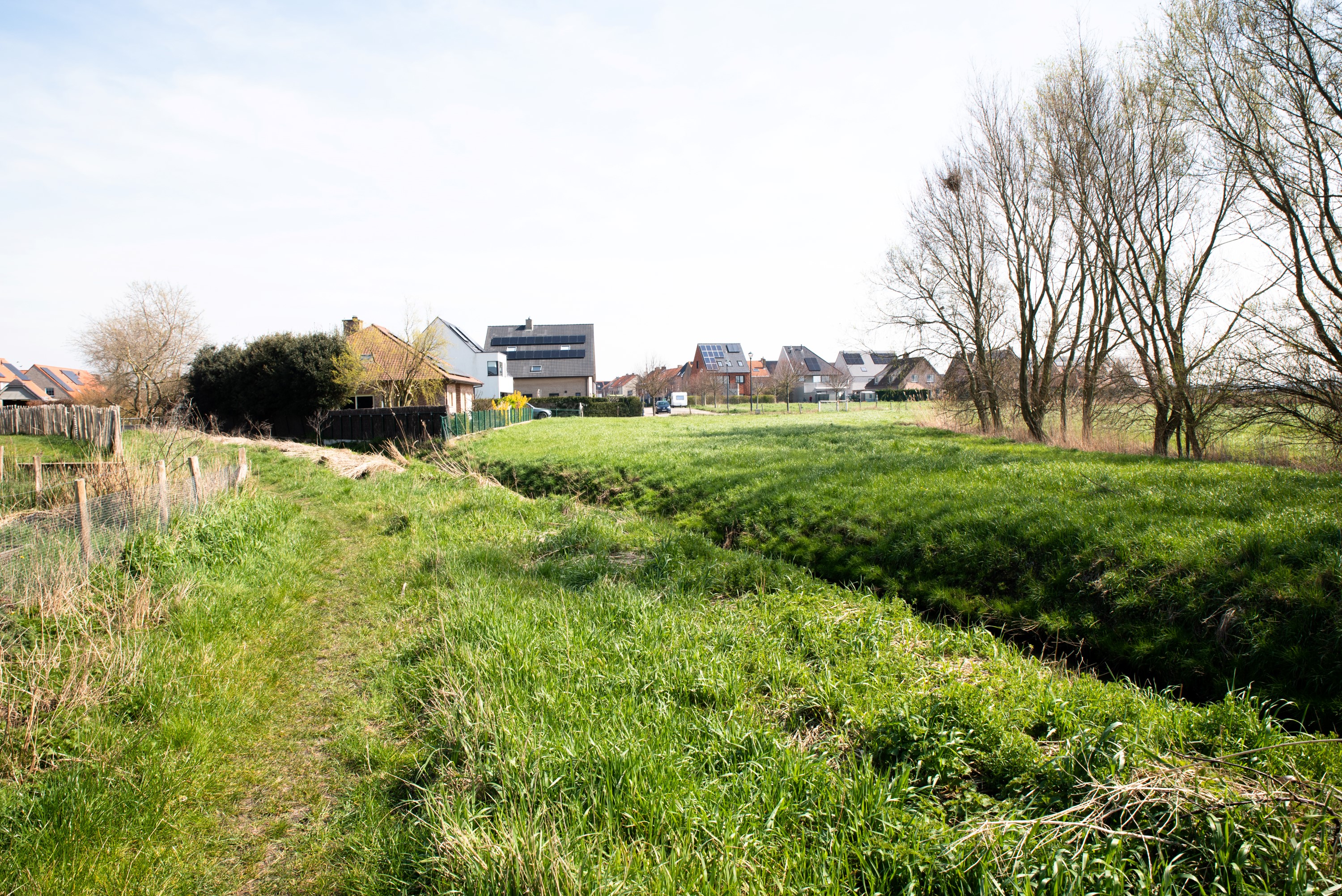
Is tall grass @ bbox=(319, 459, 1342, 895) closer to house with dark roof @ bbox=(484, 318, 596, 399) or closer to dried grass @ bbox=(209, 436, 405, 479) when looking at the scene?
dried grass @ bbox=(209, 436, 405, 479)

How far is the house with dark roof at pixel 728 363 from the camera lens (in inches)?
3423

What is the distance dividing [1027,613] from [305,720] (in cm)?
585

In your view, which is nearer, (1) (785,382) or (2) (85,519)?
(2) (85,519)

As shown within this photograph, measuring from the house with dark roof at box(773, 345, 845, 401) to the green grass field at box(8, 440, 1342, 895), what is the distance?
240 feet

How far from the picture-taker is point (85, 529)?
509 cm

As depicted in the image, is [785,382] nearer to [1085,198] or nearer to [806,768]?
[1085,198]

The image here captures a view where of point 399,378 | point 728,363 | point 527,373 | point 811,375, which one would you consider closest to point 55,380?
point 527,373

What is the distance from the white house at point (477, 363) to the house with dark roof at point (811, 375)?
34258mm

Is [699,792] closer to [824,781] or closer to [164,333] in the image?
[824,781]

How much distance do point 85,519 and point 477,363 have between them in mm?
Result: 55020

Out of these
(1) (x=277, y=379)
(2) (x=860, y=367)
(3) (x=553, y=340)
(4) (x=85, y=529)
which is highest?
(3) (x=553, y=340)

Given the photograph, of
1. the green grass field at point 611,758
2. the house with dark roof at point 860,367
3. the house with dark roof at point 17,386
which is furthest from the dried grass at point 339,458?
the house with dark roof at point 860,367

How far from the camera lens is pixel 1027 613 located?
561 centimetres

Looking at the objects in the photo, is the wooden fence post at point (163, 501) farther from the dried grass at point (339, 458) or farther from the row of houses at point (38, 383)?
the row of houses at point (38, 383)
